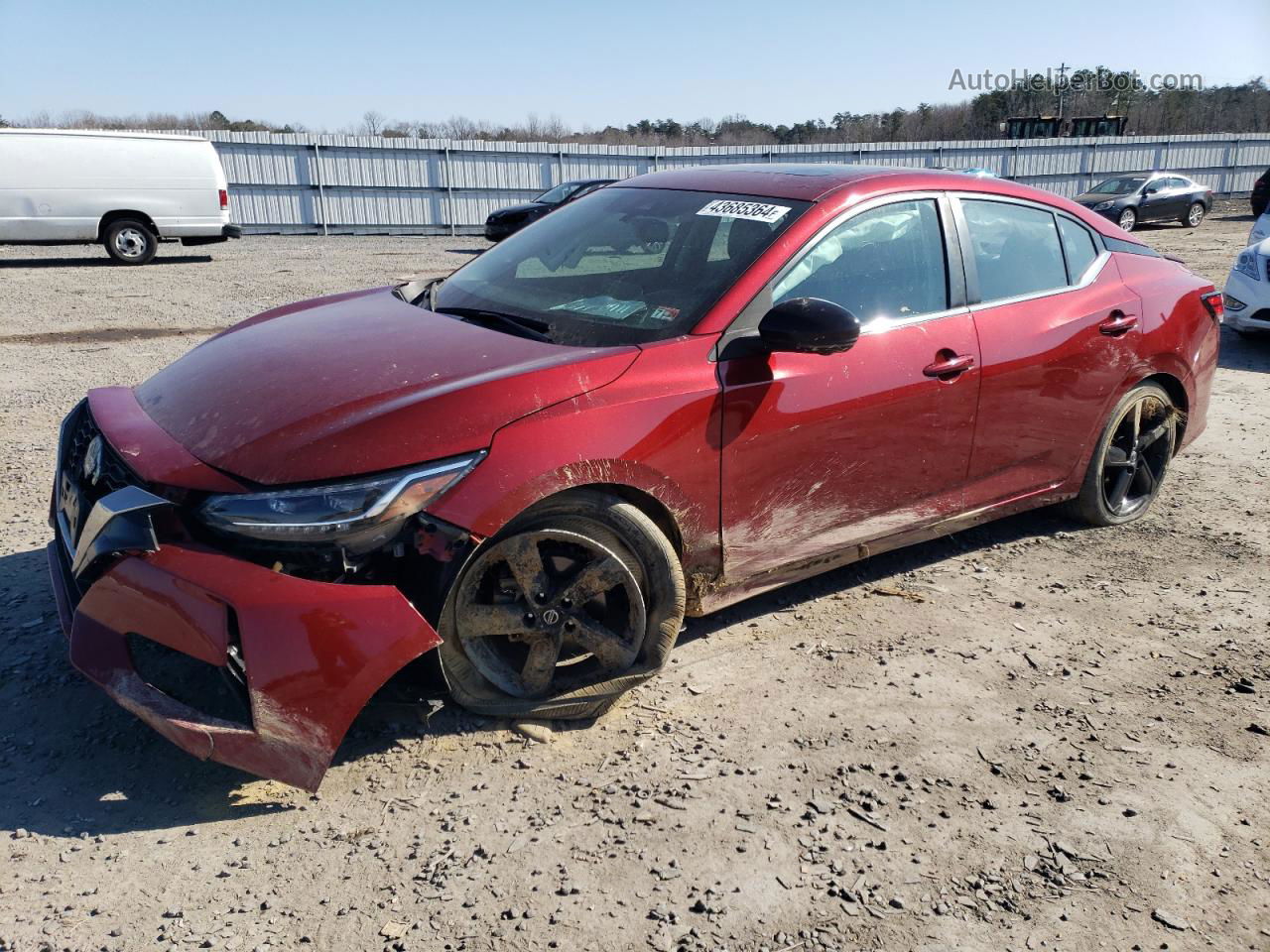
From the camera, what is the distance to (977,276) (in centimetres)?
413

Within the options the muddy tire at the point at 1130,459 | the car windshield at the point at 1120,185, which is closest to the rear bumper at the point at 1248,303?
the muddy tire at the point at 1130,459

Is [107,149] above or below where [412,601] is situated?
above

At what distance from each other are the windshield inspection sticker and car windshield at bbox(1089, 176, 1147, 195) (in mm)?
24776

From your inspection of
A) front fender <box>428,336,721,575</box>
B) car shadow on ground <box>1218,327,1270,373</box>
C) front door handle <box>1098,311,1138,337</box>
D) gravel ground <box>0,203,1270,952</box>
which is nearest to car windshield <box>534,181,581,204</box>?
car shadow on ground <box>1218,327,1270,373</box>

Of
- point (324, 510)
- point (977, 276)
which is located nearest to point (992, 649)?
point (977, 276)

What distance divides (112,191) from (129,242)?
2.71 feet

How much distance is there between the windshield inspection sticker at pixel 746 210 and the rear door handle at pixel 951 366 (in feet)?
2.64

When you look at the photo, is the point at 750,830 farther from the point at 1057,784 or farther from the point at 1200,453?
the point at 1200,453

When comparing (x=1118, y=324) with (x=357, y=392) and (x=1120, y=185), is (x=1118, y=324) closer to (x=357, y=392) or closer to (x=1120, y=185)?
(x=357, y=392)

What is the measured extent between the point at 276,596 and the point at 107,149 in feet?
54.7

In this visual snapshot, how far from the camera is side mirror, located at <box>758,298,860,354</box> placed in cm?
324

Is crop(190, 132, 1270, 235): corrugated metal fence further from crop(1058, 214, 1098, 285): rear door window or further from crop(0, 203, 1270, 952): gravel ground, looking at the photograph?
crop(0, 203, 1270, 952): gravel ground

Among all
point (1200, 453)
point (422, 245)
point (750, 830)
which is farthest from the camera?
point (422, 245)

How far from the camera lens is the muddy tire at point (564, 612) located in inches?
117
